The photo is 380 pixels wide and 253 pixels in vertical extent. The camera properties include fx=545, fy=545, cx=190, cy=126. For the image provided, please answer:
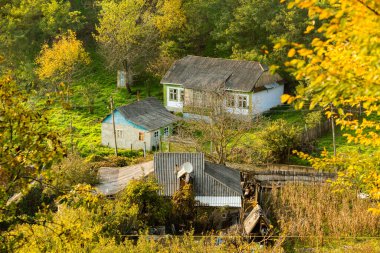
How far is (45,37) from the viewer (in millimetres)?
45125

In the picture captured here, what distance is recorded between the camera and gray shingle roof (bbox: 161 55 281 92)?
36.8 meters

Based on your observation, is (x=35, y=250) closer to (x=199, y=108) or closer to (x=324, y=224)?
(x=324, y=224)

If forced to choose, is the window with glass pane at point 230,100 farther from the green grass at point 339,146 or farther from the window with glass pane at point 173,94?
the green grass at point 339,146

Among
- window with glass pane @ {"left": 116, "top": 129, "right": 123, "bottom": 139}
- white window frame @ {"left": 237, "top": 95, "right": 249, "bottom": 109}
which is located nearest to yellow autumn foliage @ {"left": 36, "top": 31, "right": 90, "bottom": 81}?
window with glass pane @ {"left": 116, "top": 129, "right": 123, "bottom": 139}

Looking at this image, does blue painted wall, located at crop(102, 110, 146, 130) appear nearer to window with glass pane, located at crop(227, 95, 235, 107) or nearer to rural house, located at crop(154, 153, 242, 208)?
window with glass pane, located at crop(227, 95, 235, 107)

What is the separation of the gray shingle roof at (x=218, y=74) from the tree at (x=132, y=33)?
388 cm

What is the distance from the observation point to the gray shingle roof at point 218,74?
36.8 metres

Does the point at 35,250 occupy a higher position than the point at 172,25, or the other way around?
the point at 172,25

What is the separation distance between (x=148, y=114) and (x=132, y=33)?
10499 mm

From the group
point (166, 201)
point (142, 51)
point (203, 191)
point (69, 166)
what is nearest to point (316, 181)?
point (203, 191)

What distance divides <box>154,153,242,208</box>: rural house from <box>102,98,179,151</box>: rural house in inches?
363

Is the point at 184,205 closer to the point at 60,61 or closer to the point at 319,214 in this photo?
the point at 319,214

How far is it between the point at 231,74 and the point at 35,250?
2750 centimetres

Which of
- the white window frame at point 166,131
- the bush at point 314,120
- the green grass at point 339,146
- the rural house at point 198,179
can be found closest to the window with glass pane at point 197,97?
the white window frame at point 166,131
